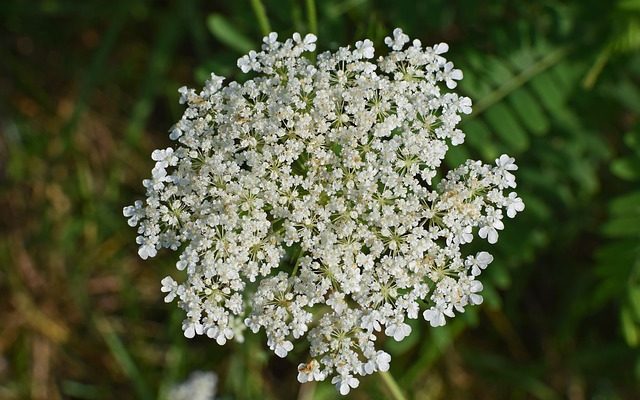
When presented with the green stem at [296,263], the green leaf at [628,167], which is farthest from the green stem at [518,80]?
the green stem at [296,263]

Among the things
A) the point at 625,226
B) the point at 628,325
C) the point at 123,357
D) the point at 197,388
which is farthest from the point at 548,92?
the point at 123,357

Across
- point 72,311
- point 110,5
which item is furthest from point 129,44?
point 72,311

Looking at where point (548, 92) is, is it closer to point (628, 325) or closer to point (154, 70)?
point (628, 325)

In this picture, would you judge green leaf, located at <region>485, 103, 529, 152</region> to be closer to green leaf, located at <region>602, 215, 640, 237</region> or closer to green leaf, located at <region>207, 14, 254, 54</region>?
green leaf, located at <region>602, 215, 640, 237</region>

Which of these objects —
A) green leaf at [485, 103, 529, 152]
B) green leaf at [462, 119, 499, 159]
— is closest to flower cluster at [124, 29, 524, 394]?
green leaf at [462, 119, 499, 159]

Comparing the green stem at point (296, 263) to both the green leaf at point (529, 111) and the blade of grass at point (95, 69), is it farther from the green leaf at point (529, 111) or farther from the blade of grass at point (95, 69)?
the blade of grass at point (95, 69)

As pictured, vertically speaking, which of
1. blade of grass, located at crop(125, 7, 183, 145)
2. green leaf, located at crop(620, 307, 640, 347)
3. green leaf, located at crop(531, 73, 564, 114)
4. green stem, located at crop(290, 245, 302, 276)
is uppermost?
blade of grass, located at crop(125, 7, 183, 145)
